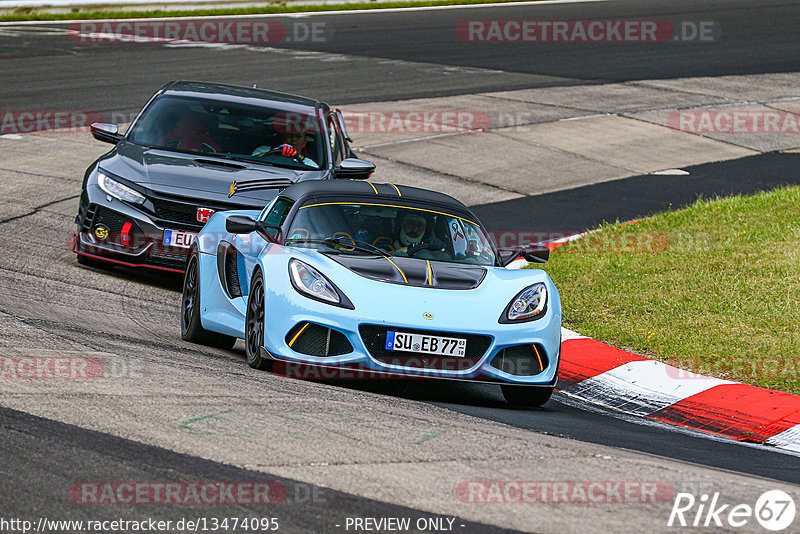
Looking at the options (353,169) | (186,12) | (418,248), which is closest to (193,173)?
(353,169)

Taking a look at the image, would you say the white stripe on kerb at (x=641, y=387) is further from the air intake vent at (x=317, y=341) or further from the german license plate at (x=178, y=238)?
the german license plate at (x=178, y=238)

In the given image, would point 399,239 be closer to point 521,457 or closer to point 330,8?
point 521,457

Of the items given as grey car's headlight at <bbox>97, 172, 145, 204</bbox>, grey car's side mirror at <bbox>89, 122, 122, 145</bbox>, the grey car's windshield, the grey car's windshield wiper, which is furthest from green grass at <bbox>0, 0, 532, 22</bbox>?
the grey car's windshield wiper

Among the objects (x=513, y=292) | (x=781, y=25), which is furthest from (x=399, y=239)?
(x=781, y=25)

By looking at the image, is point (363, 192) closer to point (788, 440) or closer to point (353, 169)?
point (353, 169)

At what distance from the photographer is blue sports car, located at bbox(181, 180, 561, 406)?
7.02 m

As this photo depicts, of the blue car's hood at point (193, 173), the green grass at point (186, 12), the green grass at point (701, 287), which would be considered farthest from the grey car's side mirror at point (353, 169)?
the green grass at point (186, 12)

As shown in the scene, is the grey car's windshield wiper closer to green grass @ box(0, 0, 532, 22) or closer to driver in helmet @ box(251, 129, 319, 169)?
driver in helmet @ box(251, 129, 319, 169)

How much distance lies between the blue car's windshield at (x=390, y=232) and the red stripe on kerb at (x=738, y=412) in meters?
1.61

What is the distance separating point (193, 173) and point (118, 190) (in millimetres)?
665

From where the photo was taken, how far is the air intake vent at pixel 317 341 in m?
7.02

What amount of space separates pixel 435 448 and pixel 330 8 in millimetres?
29086

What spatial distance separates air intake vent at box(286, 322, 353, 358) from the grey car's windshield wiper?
2.88ft

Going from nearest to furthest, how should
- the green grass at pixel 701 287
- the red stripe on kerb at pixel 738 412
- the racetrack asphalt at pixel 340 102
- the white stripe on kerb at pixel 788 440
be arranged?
the racetrack asphalt at pixel 340 102, the white stripe on kerb at pixel 788 440, the red stripe on kerb at pixel 738 412, the green grass at pixel 701 287
